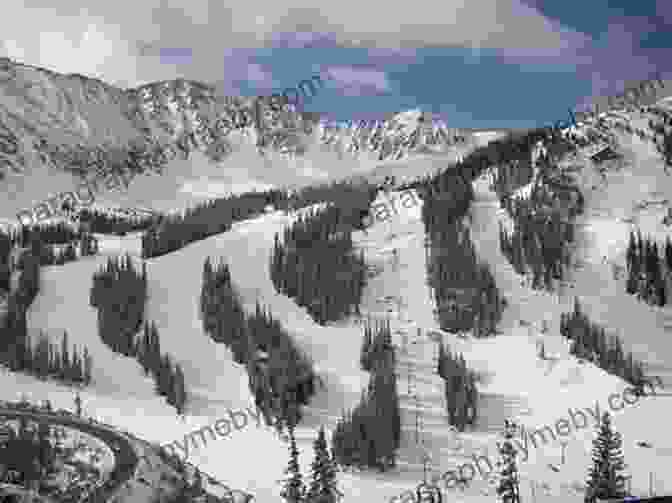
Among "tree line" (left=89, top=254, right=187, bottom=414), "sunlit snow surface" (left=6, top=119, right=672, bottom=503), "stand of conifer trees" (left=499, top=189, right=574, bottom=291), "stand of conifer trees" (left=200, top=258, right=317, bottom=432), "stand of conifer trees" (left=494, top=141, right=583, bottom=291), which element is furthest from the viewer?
"stand of conifer trees" (left=494, top=141, right=583, bottom=291)

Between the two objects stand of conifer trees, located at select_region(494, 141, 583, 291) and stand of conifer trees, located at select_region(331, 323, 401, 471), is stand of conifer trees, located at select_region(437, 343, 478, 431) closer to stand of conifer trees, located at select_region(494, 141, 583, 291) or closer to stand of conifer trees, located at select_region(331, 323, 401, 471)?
stand of conifer trees, located at select_region(331, 323, 401, 471)

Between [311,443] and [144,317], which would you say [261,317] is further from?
[311,443]

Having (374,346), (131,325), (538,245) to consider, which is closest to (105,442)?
(374,346)

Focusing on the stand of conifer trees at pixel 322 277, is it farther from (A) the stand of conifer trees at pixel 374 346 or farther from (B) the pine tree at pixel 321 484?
(B) the pine tree at pixel 321 484

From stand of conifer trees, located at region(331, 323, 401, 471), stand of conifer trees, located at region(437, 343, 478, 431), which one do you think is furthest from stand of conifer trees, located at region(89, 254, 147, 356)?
stand of conifer trees, located at region(437, 343, 478, 431)

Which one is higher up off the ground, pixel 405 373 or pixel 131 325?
pixel 131 325

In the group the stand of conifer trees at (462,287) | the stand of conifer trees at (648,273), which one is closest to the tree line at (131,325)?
the stand of conifer trees at (462,287)

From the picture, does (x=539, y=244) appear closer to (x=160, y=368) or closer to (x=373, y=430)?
(x=373, y=430)
